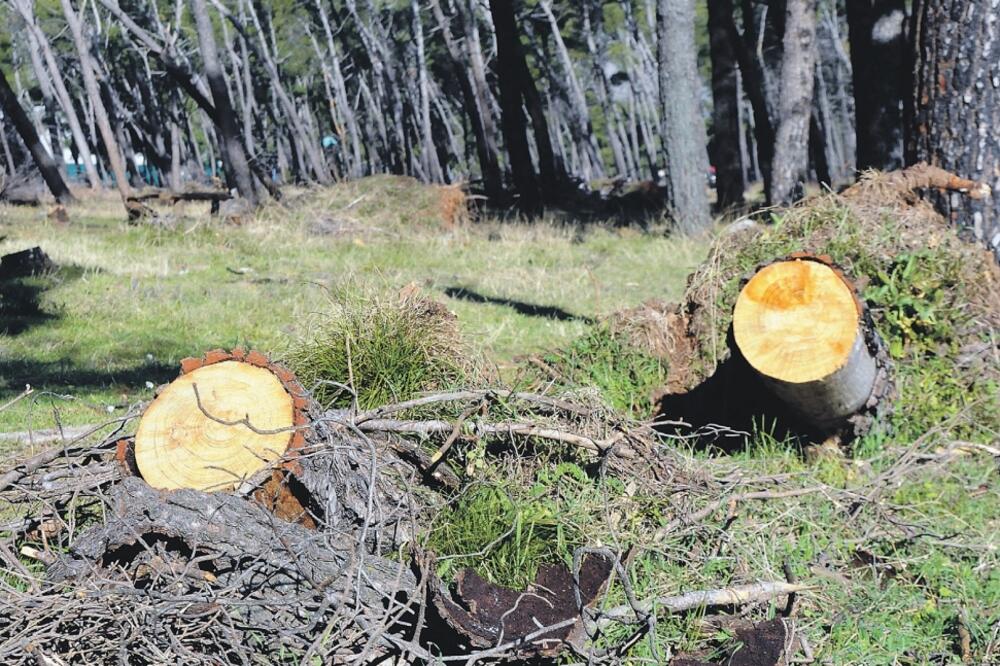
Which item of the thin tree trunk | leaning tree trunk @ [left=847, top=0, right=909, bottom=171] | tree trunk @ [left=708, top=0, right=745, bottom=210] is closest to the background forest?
leaning tree trunk @ [left=847, top=0, right=909, bottom=171]

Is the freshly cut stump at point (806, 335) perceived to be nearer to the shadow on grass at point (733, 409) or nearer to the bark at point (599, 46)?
the shadow on grass at point (733, 409)

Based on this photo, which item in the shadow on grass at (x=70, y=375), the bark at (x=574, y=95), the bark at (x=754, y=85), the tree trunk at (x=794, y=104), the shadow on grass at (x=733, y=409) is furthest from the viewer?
the bark at (x=574, y=95)

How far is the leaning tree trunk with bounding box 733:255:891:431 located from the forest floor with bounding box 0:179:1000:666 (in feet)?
1.45

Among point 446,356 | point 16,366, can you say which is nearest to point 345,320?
point 446,356

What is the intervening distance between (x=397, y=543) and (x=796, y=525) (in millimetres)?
1973

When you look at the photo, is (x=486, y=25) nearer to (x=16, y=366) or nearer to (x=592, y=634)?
(x=16, y=366)

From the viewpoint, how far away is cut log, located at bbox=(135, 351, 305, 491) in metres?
4.62

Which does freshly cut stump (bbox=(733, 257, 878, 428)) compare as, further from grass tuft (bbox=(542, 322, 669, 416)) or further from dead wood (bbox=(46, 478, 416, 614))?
dead wood (bbox=(46, 478, 416, 614))

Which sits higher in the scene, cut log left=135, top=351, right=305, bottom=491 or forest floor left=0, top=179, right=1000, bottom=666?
cut log left=135, top=351, right=305, bottom=491

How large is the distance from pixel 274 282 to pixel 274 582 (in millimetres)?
7000

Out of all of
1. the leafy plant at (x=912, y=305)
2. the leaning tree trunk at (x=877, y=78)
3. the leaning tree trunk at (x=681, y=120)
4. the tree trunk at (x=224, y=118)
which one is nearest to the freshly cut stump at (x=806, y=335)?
the leafy plant at (x=912, y=305)

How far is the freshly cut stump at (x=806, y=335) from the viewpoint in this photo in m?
5.63

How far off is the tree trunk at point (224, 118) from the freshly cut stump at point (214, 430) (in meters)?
11.9

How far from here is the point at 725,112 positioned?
18000mm
